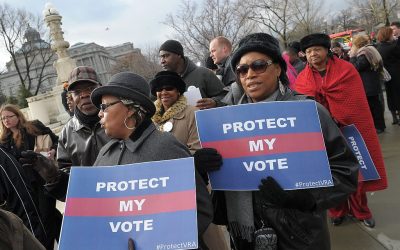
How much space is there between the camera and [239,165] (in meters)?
1.91

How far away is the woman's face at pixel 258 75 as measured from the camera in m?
2.06

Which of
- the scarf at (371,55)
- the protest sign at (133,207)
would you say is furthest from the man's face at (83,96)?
the scarf at (371,55)

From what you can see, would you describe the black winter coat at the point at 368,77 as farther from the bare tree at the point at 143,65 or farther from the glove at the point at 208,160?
the bare tree at the point at 143,65

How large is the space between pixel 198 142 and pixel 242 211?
1317 millimetres

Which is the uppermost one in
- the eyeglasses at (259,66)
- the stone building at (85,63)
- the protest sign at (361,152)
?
the stone building at (85,63)

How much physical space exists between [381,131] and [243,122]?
6.32m

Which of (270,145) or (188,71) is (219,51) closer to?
(188,71)

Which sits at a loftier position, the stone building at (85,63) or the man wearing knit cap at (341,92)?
the stone building at (85,63)

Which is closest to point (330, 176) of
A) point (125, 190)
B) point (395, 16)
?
point (125, 190)

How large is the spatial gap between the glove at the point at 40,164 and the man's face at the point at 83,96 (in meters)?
0.61

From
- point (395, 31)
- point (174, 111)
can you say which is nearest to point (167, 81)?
point (174, 111)

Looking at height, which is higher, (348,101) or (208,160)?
(208,160)

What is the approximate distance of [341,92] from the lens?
12.3 feet

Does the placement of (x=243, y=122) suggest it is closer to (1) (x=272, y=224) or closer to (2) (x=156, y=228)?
(1) (x=272, y=224)
